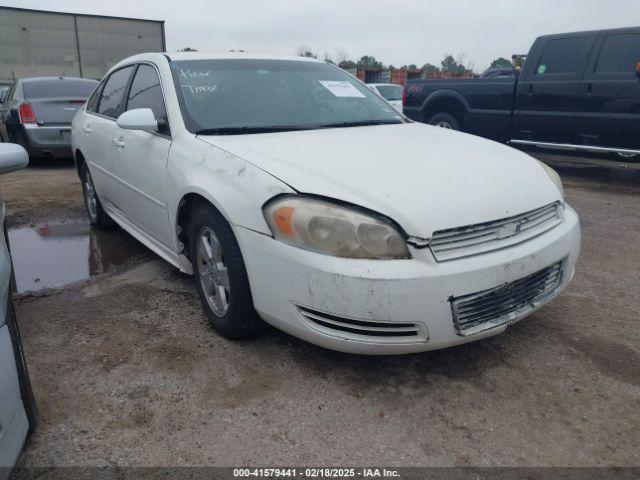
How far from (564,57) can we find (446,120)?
1.97m

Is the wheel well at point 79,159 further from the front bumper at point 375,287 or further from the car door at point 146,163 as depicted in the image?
the front bumper at point 375,287

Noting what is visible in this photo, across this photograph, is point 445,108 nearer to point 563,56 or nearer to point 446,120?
point 446,120

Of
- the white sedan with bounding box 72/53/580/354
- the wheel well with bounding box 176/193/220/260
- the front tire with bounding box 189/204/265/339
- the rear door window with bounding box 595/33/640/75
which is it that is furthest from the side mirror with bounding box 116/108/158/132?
the rear door window with bounding box 595/33/640/75

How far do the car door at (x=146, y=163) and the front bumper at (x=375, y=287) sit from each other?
1.03m

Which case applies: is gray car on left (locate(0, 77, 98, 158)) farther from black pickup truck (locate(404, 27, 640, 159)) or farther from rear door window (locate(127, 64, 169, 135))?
black pickup truck (locate(404, 27, 640, 159))

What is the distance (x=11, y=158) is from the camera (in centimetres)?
216

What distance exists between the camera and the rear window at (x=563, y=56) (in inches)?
280

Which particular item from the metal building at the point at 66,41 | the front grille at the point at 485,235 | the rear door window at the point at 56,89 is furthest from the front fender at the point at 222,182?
the metal building at the point at 66,41

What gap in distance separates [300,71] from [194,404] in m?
2.45

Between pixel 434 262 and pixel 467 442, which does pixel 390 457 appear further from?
pixel 434 262

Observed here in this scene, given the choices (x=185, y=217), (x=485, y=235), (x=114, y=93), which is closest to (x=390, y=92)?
(x=114, y=93)

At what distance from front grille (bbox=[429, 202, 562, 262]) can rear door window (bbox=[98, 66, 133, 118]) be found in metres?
2.91

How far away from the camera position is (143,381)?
251 centimetres

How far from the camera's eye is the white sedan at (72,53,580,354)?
2.20m
